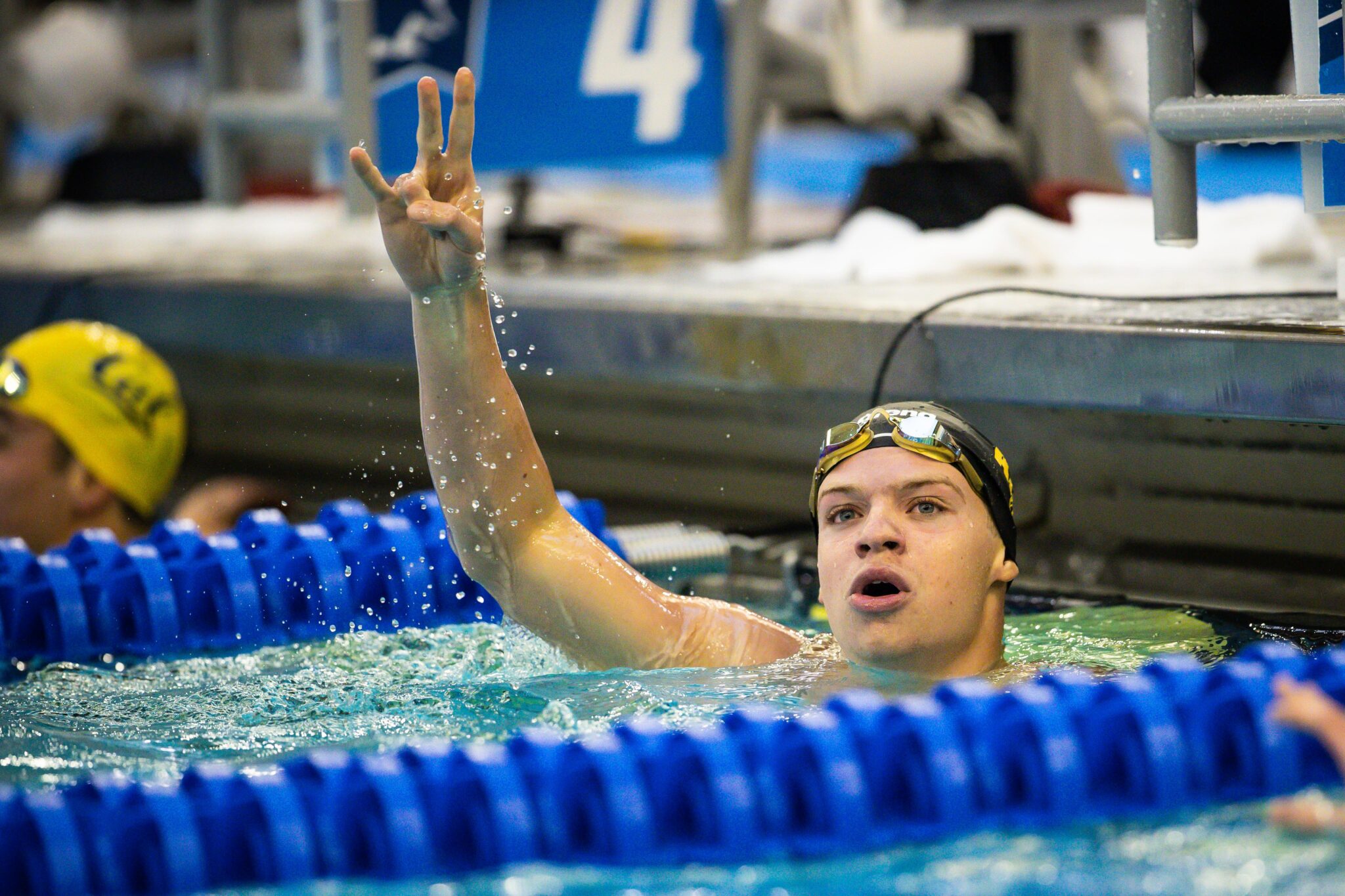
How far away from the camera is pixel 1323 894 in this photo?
5.10ft

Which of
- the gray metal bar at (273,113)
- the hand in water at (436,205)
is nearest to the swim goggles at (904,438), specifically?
the hand in water at (436,205)

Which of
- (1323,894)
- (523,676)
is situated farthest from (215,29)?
(1323,894)

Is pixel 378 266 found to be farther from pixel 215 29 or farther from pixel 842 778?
pixel 842 778

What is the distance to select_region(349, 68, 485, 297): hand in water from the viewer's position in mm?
2271

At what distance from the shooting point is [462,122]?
7.61 ft

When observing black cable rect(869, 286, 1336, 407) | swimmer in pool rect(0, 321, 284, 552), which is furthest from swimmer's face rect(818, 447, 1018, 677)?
swimmer in pool rect(0, 321, 284, 552)

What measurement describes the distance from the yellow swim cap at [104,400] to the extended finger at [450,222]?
1.68m

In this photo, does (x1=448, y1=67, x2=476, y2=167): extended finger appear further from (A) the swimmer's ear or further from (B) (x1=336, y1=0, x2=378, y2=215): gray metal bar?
(B) (x1=336, y1=0, x2=378, y2=215): gray metal bar

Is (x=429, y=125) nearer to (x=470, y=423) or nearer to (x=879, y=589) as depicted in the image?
(x=470, y=423)

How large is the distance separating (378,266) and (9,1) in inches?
168

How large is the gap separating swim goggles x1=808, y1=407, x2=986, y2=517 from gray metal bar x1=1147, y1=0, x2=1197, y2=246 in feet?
1.59

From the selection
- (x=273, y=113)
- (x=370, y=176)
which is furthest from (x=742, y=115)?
Result: (x=370, y=176)

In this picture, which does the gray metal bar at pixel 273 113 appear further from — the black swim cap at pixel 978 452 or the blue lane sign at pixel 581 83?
the black swim cap at pixel 978 452

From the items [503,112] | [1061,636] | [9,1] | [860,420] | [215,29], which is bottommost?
[1061,636]
